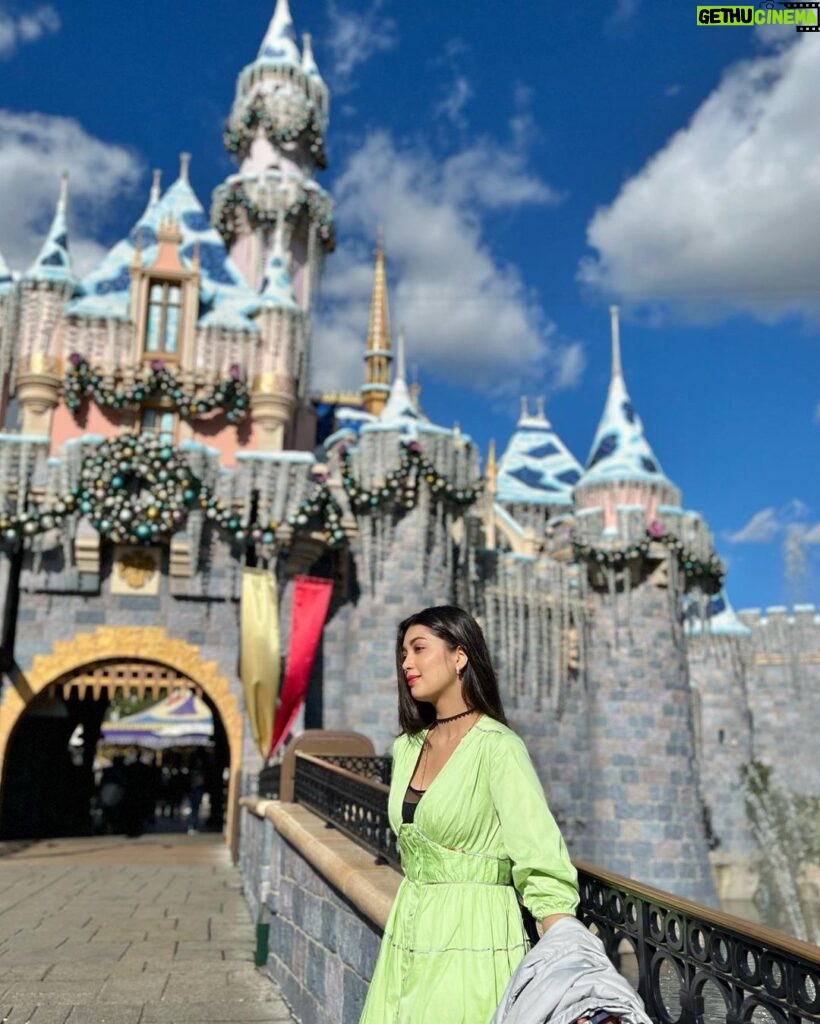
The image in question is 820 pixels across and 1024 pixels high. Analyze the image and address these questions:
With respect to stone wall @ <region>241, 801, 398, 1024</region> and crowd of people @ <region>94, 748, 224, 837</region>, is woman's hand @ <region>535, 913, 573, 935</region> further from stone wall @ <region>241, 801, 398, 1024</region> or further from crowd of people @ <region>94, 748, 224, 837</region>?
crowd of people @ <region>94, 748, 224, 837</region>

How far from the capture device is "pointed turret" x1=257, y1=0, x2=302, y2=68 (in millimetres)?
25109

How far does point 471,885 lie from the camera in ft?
8.16

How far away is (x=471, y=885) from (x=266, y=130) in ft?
80.4

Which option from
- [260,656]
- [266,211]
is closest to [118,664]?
[260,656]

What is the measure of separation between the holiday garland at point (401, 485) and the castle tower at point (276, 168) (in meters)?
8.85

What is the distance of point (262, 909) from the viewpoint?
754cm

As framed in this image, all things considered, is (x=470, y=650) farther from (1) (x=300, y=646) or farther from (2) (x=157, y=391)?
(2) (x=157, y=391)

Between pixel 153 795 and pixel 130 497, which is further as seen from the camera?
pixel 153 795

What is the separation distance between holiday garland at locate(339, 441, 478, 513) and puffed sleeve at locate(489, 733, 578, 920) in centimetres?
1380

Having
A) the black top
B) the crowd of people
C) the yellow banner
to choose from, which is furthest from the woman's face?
the crowd of people

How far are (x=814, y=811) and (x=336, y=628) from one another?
51.3ft

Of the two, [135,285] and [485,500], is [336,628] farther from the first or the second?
[485,500]

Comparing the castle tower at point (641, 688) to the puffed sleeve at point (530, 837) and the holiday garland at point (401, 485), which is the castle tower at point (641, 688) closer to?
the holiday garland at point (401, 485)

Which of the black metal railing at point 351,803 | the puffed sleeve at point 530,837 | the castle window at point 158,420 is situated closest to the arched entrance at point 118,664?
the castle window at point 158,420
